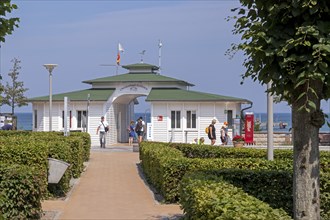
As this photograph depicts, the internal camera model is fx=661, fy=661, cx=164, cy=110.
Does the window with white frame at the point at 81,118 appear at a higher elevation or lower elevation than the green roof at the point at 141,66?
lower

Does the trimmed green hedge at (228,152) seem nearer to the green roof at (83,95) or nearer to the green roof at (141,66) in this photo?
the green roof at (83,95)

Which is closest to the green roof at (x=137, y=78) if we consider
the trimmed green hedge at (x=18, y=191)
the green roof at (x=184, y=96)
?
the green roof at (x=184, y=96)

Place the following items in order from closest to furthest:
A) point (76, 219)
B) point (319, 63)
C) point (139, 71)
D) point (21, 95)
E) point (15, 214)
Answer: point (319, 63) → point (15, 214) → point (76, 219) → point (139, 71) → point (21, 95)

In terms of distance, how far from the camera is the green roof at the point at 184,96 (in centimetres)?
3741

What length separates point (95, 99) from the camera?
127 ft

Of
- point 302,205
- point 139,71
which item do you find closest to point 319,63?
point 302,205

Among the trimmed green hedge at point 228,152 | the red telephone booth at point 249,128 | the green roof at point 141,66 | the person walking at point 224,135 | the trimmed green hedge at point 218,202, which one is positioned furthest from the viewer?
the green roof at point 141,66

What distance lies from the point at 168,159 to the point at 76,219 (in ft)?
10.2

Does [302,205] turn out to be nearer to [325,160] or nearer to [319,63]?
[319,63]

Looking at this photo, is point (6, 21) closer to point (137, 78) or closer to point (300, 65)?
point (300, 65)

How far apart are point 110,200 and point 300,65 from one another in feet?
27.6

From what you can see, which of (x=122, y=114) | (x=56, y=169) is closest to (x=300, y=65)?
(x=56, y=169)

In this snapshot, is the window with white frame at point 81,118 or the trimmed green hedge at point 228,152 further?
the window with white frame at point 81,118

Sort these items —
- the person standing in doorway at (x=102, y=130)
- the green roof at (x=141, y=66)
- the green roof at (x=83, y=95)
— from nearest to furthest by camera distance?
the person standing in doorway at (x=102, y=130) < the green roof at (x=83, y=95) < the green roof at (x=141, y=66)
